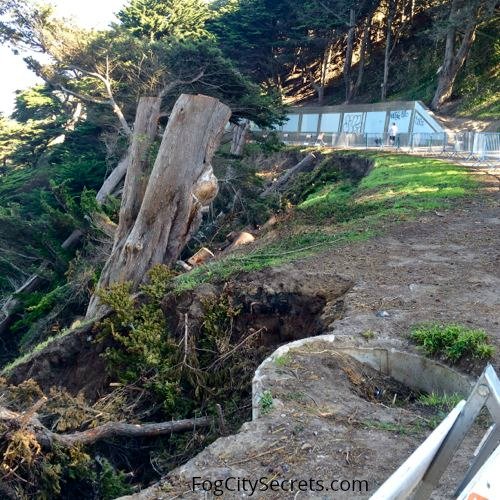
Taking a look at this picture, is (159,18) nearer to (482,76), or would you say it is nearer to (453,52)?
(453,52)

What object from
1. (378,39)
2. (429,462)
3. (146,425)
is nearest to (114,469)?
(146,425)

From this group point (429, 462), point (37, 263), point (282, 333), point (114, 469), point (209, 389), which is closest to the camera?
point (429, 462)

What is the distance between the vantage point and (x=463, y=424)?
2.18 m

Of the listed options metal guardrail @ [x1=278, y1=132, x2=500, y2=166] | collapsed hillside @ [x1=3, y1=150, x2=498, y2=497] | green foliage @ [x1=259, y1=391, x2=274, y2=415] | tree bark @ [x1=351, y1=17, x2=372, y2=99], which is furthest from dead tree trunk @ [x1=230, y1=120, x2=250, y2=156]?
green foliage @ [x1=259, y1=391, x2=274, y2=415]

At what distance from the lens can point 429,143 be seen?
2289 centimetres

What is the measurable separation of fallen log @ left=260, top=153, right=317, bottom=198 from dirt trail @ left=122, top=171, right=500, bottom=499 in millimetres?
10587

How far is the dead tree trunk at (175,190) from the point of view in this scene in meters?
10.4

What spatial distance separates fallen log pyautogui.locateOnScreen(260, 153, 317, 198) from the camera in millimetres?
21044

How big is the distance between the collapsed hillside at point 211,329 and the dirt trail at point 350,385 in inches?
1.8

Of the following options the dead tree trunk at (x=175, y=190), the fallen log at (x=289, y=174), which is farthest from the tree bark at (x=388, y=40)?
the dead tree trunk at (x=175, y=190)

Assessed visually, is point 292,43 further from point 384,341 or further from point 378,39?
point 384,341

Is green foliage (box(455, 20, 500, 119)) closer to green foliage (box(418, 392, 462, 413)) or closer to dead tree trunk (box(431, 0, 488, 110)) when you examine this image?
dead tree trunk (box(431, 0, 488, 110))

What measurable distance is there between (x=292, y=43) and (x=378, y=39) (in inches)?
269

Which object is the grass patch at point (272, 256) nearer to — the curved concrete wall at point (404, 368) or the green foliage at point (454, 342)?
the curved concrete wall at point (404, 368)
